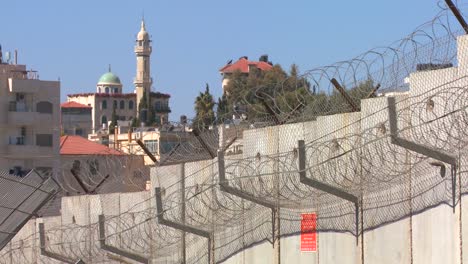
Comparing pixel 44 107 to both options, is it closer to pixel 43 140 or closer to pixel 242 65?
pixel 43 140

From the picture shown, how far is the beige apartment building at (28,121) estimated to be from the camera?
6994 centimetres

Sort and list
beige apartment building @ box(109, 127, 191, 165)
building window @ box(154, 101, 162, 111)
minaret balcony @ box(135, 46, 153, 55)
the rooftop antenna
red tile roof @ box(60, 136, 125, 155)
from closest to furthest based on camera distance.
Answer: the rooftop antenna, beige apartment building @ box(109, 127, 191, 165), red tile roof @ box(60, 136, 125, 155), building window @ box(154, 101, 162, 111), minaret balcony @ box(135, 46, 153, 55)

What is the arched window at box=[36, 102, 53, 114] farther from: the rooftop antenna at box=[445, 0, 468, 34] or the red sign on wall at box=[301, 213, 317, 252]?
the rooftop antenna at box=[445, 0, 468, 34]

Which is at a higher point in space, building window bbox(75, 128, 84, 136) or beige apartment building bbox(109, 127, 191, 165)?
beige apartment building bbox(109, 127, 191, 165)

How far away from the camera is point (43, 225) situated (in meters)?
29.8

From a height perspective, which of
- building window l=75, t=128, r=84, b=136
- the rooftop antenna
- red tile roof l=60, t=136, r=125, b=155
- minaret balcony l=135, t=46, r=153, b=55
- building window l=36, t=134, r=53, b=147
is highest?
minaret balcony l=135, t=46, r=153, b=55

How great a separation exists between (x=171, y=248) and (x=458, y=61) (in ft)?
32.9

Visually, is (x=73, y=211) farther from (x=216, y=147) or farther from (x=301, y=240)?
(x=301, y=240)

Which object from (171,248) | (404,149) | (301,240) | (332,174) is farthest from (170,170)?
(404,149)

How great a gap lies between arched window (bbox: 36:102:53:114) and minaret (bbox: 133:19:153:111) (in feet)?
324

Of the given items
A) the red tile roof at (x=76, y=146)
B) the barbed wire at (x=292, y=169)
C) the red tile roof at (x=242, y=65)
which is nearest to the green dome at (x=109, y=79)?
the red tile roof at (x=242, y=65)

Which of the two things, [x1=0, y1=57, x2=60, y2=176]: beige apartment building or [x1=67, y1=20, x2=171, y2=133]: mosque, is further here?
[x1=67, y1=20, x2=171, y2=133]: mosque

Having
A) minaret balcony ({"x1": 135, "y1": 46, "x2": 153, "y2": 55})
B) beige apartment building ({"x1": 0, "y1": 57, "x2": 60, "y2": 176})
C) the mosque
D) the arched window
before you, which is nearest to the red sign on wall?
beige apartment building ({"x1": 0, "y1": 57, "x2": 60, "y2": 176})

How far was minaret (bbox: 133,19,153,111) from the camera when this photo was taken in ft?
574
